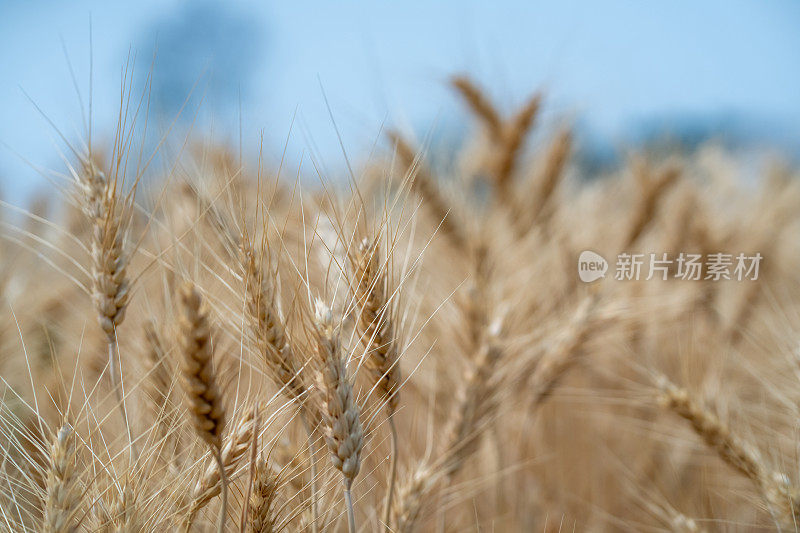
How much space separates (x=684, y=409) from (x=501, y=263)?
24.6 inches

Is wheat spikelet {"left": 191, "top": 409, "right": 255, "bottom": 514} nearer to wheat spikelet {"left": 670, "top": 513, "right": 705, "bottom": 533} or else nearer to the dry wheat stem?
the dry wheat stem

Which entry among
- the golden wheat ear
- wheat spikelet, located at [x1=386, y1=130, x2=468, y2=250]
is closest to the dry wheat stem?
the golden wheat ear

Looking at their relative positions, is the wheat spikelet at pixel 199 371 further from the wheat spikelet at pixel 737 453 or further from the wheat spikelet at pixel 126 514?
the wheat spikelet at pixel 737 453

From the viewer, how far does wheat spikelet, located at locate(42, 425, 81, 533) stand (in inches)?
26.3

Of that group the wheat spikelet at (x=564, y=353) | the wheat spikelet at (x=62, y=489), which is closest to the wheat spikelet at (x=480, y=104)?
the wheat spikelet at (x=564, y=353)

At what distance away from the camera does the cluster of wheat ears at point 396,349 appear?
763mm

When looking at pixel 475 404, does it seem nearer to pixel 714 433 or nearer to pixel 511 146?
pixel 714 433

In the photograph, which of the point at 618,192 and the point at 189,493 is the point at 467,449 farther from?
the point at 618,192

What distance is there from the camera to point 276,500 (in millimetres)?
810

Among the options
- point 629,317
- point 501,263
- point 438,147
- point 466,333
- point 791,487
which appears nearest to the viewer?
point 791,487

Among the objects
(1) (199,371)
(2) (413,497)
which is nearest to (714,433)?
(2) (413,497)

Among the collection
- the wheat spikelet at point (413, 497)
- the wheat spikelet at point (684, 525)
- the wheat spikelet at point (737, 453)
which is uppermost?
the wheat spikelet at point (413, 497)

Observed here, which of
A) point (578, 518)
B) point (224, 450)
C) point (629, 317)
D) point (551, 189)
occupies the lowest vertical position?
point (578, 518)

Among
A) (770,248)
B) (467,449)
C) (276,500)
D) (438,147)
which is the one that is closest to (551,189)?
(438,147)
